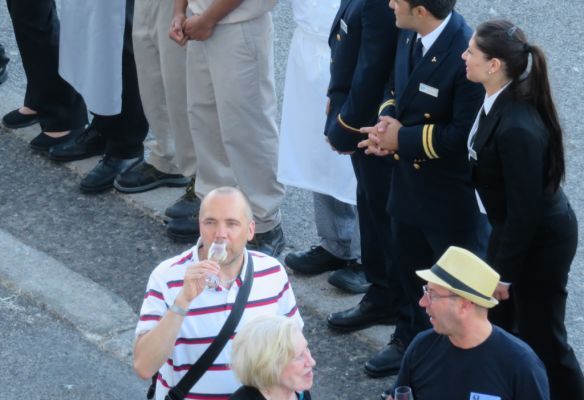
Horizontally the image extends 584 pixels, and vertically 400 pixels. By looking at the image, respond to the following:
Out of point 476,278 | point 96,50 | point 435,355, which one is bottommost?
point 96,50

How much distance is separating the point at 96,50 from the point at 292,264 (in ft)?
5.91

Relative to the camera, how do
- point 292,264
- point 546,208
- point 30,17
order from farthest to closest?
point 30,17 < point 292,264 < point 546,208

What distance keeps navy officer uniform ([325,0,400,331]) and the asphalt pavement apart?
16 centimetres

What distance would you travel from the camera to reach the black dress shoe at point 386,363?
561 centimetres

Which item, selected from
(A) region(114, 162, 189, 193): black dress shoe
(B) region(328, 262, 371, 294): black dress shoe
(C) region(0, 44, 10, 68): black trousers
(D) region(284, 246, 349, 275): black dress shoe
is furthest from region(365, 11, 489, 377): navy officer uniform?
(C) region(0, 44, 10, 68): black trousers

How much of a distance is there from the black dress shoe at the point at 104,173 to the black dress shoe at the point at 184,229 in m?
0.68

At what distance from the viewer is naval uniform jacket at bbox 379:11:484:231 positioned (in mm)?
4895

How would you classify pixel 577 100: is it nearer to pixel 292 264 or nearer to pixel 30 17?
pixel 292 264

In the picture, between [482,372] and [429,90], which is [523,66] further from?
[482,372]

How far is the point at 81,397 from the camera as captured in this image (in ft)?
18.2

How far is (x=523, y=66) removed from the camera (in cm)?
452

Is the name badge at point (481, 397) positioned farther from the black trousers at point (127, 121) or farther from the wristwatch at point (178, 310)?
the black trousers at point (127, 121)

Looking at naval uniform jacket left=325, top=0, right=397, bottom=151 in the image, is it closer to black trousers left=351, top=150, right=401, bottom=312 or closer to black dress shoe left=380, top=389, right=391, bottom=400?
black trousers left=351, top=150, right=401, bottom=312

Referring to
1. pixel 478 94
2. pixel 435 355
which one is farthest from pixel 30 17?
pixel 435 355
